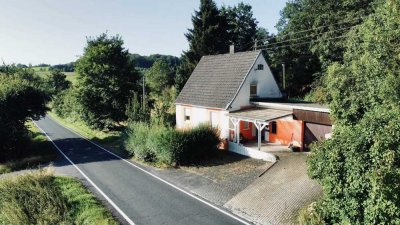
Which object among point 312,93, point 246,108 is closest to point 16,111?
point 246,108

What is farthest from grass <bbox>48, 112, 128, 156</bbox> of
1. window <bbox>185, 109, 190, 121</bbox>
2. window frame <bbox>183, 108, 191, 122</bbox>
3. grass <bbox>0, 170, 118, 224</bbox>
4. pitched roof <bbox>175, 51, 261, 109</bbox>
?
grass <bbox>0, 170, 118, 224</bbox>

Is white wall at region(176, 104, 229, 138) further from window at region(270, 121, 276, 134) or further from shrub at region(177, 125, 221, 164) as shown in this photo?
window at region(270, 121, 276, 134)

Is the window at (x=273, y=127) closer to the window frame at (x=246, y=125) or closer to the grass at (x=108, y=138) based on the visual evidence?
the window frame at (x=246, y=125)

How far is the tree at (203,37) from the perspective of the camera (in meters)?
48.4

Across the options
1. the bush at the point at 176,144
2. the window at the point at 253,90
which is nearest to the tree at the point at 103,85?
the bush at the point at 176,144

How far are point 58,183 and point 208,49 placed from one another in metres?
33.0

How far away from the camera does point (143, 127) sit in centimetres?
2706

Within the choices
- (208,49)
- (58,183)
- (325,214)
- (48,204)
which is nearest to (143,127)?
(58,183)

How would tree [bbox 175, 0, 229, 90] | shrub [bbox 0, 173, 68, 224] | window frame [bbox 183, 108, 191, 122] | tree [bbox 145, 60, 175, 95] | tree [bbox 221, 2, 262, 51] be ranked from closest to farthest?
1. shrub [bbox 0, 173, 68, 224]
2. window frame [bbox 183, 108, 191, 122]
3. tree [bbox 175, 0, 229, 90]
4. tree [bbox 221, 2, 262, 51]
5. tree [bbox 145, 60, 175, 95]

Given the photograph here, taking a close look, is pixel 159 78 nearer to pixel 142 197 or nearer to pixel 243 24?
pixel 243 24

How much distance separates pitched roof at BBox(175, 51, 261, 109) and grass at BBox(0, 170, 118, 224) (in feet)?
44.1

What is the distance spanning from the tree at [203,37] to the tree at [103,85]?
1060 cm

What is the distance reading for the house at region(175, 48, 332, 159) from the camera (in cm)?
2408

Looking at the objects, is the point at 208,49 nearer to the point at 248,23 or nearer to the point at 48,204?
the point at 248,23
